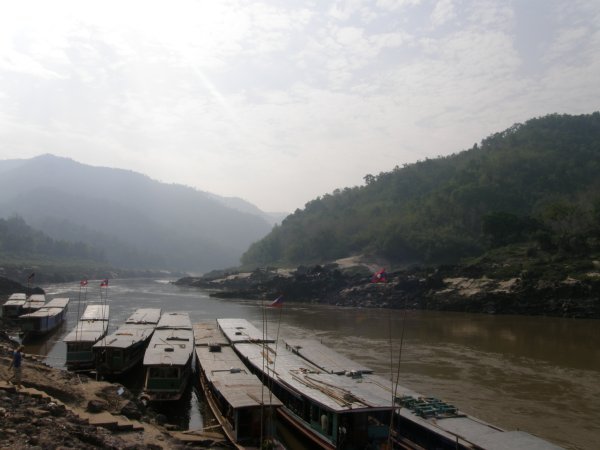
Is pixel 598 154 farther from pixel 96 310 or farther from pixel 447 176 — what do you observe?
pixel 96 310

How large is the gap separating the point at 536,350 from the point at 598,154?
4321 inches

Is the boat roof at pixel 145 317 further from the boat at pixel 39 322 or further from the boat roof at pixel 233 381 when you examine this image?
the boat roof at pixel 233 381

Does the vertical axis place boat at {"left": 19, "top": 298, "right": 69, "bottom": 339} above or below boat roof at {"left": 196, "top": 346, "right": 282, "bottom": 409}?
below

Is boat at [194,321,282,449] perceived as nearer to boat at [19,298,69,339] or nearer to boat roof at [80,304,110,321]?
boat roof at [80,304,110,321]

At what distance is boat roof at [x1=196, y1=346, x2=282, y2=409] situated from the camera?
1712 centimetres

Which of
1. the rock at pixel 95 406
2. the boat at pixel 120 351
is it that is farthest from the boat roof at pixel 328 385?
the boat at pixel 120 351

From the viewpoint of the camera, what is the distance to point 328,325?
5381cm

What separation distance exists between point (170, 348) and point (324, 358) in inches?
307

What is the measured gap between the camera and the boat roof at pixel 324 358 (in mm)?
22750

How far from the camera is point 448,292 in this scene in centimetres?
6862

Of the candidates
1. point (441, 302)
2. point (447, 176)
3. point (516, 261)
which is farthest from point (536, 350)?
point (447, 176)

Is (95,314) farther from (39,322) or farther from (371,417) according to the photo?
(371,417)

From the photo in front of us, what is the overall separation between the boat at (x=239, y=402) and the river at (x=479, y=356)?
6.30 feet

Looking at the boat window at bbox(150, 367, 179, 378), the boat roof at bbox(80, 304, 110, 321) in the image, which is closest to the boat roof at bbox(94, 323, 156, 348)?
the boat roof at bbox(80, 304, 110, 321)
